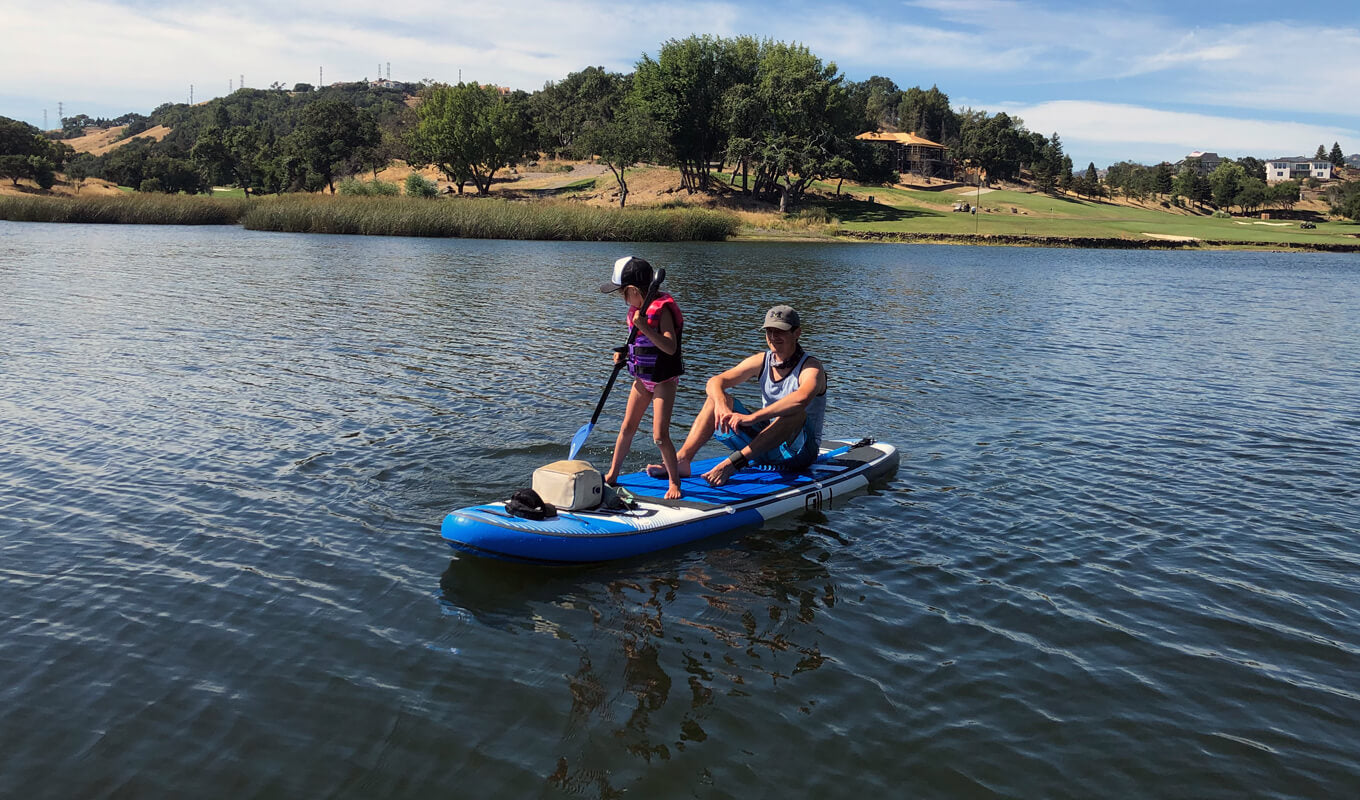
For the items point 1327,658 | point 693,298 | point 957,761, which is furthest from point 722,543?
point 693,298

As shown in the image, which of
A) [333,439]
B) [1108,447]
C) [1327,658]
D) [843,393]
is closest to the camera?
[1327,658]

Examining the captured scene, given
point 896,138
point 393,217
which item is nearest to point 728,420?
point 393,217

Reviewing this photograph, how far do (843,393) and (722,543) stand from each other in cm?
747

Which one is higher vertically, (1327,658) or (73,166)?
(73,166)

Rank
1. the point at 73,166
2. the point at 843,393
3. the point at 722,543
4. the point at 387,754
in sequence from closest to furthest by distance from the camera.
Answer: the point at 387,754 < the point at 722,543 < the point at 843,393 < the point at 73,166

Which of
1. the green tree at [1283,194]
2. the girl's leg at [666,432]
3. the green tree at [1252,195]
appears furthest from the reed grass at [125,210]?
the green tree at [1283,194]

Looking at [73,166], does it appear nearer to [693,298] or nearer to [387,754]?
[693,298]

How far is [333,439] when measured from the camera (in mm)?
11273

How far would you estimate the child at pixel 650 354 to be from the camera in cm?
823

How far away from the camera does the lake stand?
17.2 ft

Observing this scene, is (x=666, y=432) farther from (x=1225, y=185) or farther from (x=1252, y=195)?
(x=1225, y=185)

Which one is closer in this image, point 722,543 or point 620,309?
point 722,543

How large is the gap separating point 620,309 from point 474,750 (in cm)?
2080

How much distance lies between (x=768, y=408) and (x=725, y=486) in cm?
93
